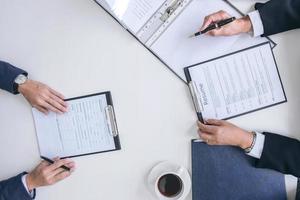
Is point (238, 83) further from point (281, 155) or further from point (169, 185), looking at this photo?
point (169, 185)

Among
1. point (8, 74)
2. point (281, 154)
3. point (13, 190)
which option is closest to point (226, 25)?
point (281, 154)

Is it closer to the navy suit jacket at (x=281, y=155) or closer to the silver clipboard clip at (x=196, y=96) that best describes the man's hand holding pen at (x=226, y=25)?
the silver clipboard clip at (x=196, y=96)

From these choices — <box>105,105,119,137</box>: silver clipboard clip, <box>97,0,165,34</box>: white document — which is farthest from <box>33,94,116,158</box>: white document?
<box>97,0,165,34</box>: white document

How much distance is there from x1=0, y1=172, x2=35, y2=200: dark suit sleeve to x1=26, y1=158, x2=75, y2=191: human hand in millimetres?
22

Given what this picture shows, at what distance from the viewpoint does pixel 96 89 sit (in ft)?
3.82

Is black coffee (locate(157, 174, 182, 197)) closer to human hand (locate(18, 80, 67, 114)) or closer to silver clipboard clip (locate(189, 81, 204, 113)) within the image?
silver clipboard clip (locate(189, 81, 204, 113))

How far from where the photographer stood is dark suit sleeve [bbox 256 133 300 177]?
1093mm

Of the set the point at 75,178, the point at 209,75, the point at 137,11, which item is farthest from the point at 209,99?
the point at 75,178

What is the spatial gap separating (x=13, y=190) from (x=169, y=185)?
1.50ft

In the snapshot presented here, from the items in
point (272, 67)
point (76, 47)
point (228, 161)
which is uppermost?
point (76, 47)

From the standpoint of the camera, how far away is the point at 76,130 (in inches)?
46.1

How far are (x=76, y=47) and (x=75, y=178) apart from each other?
381 millimetres

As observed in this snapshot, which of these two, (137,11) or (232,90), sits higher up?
(137,11)

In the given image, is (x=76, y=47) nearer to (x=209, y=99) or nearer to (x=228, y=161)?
(x=209, y=99)
